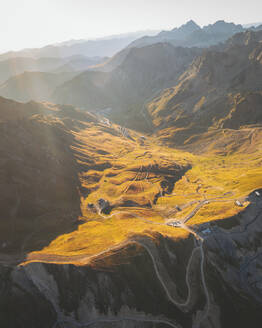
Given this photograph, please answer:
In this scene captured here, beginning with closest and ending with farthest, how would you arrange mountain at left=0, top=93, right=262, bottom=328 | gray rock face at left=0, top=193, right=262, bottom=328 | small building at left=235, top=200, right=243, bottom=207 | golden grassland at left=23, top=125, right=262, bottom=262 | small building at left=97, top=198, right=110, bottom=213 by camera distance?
gray rock face at left=0, top=193, right=262, bottom=328, mountain at left=0, top=93, right=262, bottom=328, golden grassland at left=23, top=125, right=262, bottom=262, small building at left=235, top=200, right=243, bottom=207, small building at left=97, top=198, right=110, bottom=213

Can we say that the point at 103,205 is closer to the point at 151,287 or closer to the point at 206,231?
the point at 206,231

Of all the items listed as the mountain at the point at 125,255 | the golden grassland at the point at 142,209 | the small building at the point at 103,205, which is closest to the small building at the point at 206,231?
the mountain at the point at 125,255

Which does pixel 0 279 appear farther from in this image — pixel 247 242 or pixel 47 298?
pixel 247 242

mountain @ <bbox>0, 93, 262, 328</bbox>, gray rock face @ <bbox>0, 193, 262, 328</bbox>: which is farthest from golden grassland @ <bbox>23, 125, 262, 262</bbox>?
gray rock face @ <bbox>0, 193, 262, 328</bbox>

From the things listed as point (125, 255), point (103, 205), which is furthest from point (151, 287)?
point (103, 205)

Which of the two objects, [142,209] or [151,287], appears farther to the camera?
[142,209]

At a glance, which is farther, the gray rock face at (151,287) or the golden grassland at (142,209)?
the golden grassland at (142,209)

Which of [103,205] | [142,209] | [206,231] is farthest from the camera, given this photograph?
[103,205]

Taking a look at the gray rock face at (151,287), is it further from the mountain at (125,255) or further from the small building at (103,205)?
the small building at (103,205)

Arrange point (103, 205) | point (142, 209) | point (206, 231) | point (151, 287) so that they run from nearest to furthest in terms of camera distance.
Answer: point (151, 287), point (206, 231), point (142, 209), point (103, 205)

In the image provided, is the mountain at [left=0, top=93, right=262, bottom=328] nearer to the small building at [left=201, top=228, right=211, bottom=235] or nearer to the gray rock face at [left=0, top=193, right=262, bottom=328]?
the gray rock face at [left=0, top=193, right=262, bottom=328]

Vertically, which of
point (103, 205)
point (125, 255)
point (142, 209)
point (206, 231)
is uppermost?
point (125, 255)
